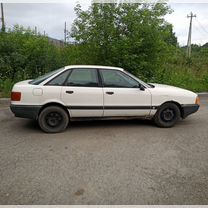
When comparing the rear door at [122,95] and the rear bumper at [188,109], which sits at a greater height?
the rear door at [122,95]

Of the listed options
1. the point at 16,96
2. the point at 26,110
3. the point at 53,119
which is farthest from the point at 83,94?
the point at 16,96

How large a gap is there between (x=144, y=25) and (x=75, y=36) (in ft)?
8.55

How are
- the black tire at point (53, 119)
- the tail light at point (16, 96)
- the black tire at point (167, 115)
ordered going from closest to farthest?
the tail light at point (16, 96) < the black tire at point (53, 119) < the black tire at point (167, 115)

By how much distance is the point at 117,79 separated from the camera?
507 centimetres

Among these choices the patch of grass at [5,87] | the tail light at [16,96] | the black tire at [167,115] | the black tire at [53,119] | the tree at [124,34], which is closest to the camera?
the tail light at [16,96]

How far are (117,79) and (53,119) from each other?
5.38 ft

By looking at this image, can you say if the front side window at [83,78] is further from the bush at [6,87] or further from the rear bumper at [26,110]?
the bush at [6,87]

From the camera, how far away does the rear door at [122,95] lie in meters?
4.95

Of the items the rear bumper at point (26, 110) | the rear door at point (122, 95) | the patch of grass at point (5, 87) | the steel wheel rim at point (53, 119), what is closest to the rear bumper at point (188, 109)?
the rear door at point (122, 95)

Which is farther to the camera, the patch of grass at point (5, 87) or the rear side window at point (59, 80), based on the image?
the patch of grass at point (5, 87)

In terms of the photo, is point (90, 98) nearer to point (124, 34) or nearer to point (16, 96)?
point (16, 96)

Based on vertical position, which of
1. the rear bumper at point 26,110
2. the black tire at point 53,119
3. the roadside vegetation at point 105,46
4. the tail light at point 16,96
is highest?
the roadside vegetation at point 105,46

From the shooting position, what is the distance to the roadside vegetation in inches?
323

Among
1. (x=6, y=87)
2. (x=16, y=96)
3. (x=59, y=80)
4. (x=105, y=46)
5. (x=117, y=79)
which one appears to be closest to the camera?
(x=16, y=96)
